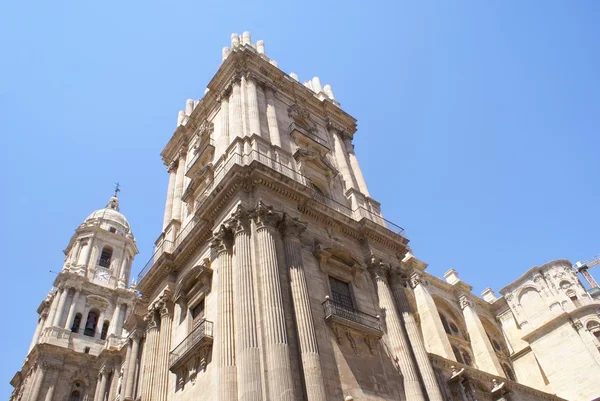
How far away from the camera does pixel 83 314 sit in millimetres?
47500

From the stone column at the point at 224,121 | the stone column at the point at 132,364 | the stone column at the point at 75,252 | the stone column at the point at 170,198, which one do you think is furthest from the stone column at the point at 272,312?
the stone column at the point at 75,252

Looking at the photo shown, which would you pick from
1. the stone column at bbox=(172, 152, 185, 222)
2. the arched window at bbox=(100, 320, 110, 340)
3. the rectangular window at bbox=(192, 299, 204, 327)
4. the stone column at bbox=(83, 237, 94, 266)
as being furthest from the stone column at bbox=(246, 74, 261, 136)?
the stone column at bbox=(83, 237, 94, 266)

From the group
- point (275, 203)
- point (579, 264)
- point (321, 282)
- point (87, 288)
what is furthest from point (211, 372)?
point (579, 264)

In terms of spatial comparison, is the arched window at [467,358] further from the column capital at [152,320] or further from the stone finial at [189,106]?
the stone finial at [189,106]

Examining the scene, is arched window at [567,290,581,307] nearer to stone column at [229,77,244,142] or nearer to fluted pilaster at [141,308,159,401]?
stone column at [229,77,244,142]

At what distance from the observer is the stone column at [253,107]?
23.9 m

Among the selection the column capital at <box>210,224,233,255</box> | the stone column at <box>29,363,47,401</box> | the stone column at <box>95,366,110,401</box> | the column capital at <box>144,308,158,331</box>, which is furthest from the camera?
the stone column at <box>29,363,47,401</box>

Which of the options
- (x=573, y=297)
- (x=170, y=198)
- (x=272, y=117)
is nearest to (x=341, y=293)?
(x=272, y=117)

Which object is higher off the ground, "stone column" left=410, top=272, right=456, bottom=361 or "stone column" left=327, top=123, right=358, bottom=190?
"stone column" left=327, top=123, right=358, bottom=190

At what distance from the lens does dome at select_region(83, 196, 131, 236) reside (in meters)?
57.6

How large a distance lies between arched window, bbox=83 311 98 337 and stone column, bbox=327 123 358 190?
3139cm

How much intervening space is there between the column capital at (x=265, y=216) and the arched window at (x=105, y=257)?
40093 millimetres

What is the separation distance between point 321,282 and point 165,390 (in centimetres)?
761

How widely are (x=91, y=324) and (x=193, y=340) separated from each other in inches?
1328
